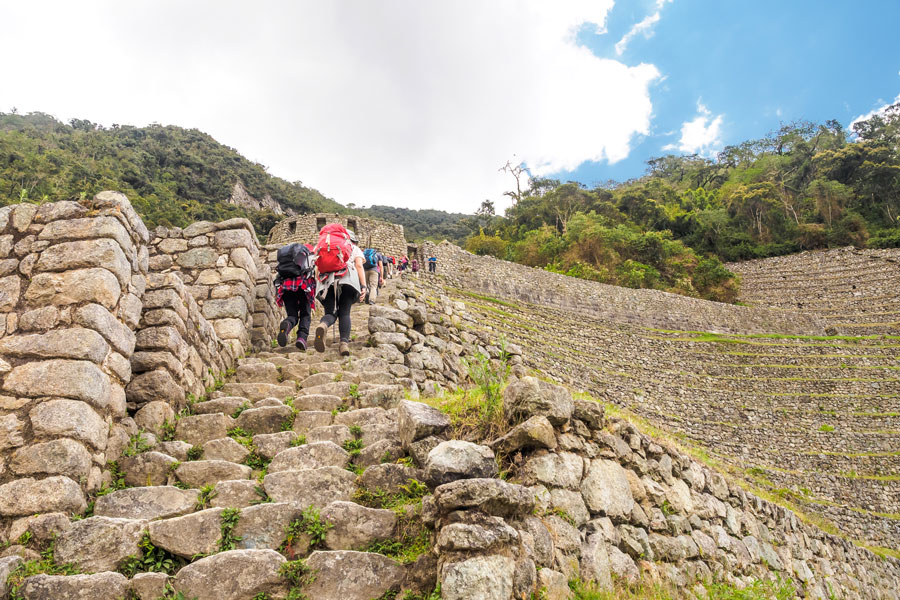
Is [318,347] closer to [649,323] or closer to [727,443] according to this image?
[727,443]

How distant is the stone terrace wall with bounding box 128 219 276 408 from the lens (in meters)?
3.82

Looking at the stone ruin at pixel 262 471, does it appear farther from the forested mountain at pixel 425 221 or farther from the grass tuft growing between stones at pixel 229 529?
the forested mountain at pixel 425 221

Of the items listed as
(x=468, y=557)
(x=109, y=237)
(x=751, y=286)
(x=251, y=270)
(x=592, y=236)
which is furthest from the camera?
(x=751, y=286)

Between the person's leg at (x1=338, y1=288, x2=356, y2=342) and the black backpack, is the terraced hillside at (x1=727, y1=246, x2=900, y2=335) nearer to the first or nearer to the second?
the person's leg at (x1=338, y1=288, x2=356, y2=342)

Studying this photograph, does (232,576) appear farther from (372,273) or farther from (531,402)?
(372,273)

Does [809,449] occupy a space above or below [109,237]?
below

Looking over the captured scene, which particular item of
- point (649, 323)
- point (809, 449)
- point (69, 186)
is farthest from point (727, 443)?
point (69, 186)

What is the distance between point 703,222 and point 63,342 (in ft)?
139

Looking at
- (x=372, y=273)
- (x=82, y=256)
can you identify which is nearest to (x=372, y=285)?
(x=372, y=273)

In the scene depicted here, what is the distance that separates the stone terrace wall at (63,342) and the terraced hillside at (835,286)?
2843cm

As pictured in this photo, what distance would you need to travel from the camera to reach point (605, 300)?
2255 centimetres

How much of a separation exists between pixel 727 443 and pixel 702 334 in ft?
23.5

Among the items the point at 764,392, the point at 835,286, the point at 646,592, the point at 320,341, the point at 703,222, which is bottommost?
the point at 764,392

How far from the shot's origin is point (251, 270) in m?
6.21
